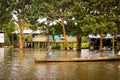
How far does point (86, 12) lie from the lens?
2109 inches

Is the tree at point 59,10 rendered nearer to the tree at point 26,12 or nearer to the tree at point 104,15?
the tree at point 26,12

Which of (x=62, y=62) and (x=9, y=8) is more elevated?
(x=9, y=8)

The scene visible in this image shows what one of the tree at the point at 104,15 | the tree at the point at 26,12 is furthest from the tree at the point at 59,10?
the tree at the point at 104,15

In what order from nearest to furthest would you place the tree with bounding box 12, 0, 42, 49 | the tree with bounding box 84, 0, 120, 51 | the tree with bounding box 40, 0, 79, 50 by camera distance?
1. the tree with bounding box 84, 0, 120, 51
2. the tree with bounding box 40, 0, 79, 50
3. the tree with bounding box 12, 0, 42, 49

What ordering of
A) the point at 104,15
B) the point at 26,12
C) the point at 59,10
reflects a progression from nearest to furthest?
the point at 104,15
the point at 59,10
the point at 26,12

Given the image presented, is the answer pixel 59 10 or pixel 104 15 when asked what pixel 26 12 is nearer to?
pixel 59 10

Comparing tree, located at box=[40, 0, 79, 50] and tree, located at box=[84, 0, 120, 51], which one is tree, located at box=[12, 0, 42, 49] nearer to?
tree, located at box=[40, 0, 79, 50]

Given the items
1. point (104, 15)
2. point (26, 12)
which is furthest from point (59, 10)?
point (104, 15)

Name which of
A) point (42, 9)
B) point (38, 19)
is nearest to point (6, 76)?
point (42, 9)

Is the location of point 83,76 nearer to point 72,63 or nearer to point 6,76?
point 6,76

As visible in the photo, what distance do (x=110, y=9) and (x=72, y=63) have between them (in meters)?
23.1

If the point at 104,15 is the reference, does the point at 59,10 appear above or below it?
above

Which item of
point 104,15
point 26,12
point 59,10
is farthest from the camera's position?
point 26,12

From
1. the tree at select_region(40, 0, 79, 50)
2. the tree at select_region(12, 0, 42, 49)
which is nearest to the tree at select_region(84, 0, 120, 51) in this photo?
the tree at select_region(40, 0, 79, 50)
